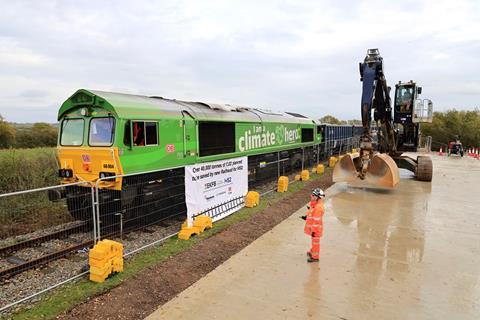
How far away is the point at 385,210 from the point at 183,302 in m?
6.96

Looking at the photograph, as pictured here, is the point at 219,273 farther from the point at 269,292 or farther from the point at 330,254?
the point at 330,254

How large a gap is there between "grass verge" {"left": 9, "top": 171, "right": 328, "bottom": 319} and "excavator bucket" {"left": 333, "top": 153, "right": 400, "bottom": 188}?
5946 mm

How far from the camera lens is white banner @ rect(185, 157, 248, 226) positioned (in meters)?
7.26

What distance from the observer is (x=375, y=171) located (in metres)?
11.5

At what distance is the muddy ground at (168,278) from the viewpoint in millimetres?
4160

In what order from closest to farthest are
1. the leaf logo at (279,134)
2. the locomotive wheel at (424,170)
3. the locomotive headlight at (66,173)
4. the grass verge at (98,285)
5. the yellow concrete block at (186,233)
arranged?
the grass verge at (98,285) < the yellow concrete block at (186,233) < the locomotive headlight at (66,173) < the locomotive wheel at (424,170) < the leaf logo at (279,134)

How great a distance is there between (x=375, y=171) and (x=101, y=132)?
29.6 feet

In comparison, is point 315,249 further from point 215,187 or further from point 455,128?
point 455,128

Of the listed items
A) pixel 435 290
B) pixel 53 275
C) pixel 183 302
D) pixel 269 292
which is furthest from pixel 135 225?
pixel 435 290

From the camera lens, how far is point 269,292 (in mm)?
4637

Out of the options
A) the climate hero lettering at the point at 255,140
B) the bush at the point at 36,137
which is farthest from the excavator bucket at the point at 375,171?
the bush at the point at 36,137

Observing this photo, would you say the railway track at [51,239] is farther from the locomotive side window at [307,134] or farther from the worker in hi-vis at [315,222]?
the locomotive side window at [307,134]

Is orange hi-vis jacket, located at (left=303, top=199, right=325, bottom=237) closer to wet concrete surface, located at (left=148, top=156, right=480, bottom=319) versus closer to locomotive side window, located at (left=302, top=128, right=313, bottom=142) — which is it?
wet concrete surface, located at (left=148, top=156, right=480, bottom=319)

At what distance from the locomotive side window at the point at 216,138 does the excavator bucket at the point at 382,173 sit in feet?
16.4
